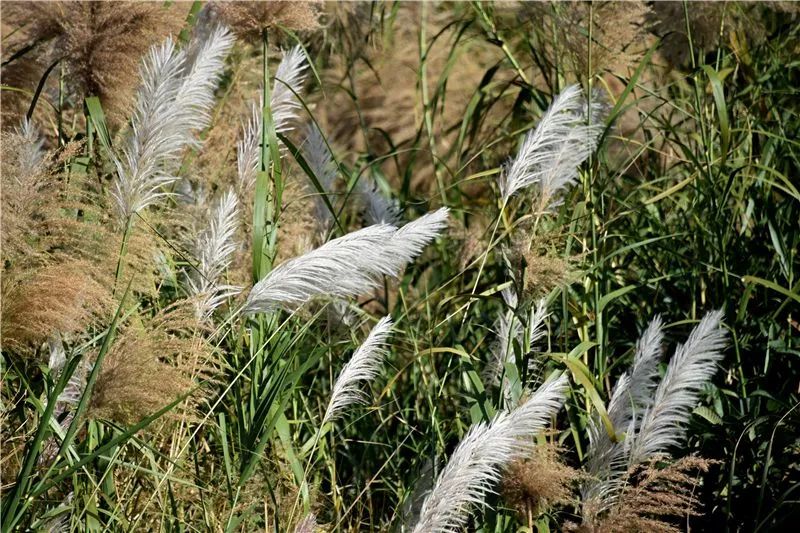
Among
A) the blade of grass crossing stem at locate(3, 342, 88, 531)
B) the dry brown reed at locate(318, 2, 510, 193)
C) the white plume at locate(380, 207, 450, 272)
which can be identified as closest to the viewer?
the blade of grass crossing stem at locate(3, 342, 88, 531)

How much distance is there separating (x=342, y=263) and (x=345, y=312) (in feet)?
2.44

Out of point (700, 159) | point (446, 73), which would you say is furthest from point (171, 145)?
point (700, 159)

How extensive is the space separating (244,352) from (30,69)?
3.11ft

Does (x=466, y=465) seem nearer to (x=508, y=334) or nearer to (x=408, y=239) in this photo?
(x=408, y=239)

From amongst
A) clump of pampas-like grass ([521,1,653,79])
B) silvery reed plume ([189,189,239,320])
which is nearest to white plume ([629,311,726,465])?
clump of pampas-like grass ([521,1,653,79])

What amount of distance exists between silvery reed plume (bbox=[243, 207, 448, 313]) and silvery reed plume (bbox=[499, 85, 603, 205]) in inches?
16.2

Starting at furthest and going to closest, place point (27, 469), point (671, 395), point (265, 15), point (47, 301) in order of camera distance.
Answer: point (265, 15)
point (671, 395)
point (47, 301)
point (27, 469)

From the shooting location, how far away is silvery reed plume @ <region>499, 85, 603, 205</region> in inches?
94.0

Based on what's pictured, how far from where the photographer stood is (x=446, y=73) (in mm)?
3441

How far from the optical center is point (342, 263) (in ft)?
6.50

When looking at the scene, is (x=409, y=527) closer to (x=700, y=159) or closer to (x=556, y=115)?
(x=556, y=115)

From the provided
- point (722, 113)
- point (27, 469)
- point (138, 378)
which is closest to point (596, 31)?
point (722, 113)

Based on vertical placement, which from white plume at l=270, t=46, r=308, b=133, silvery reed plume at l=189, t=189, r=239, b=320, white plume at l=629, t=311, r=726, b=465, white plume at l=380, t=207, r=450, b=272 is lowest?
white plume at l=629, t=311, r=726, b=465

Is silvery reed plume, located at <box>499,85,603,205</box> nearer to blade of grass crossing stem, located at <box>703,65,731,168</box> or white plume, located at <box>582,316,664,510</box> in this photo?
blade of grass crossing stem, located at <box>703,65,731,168</box>
